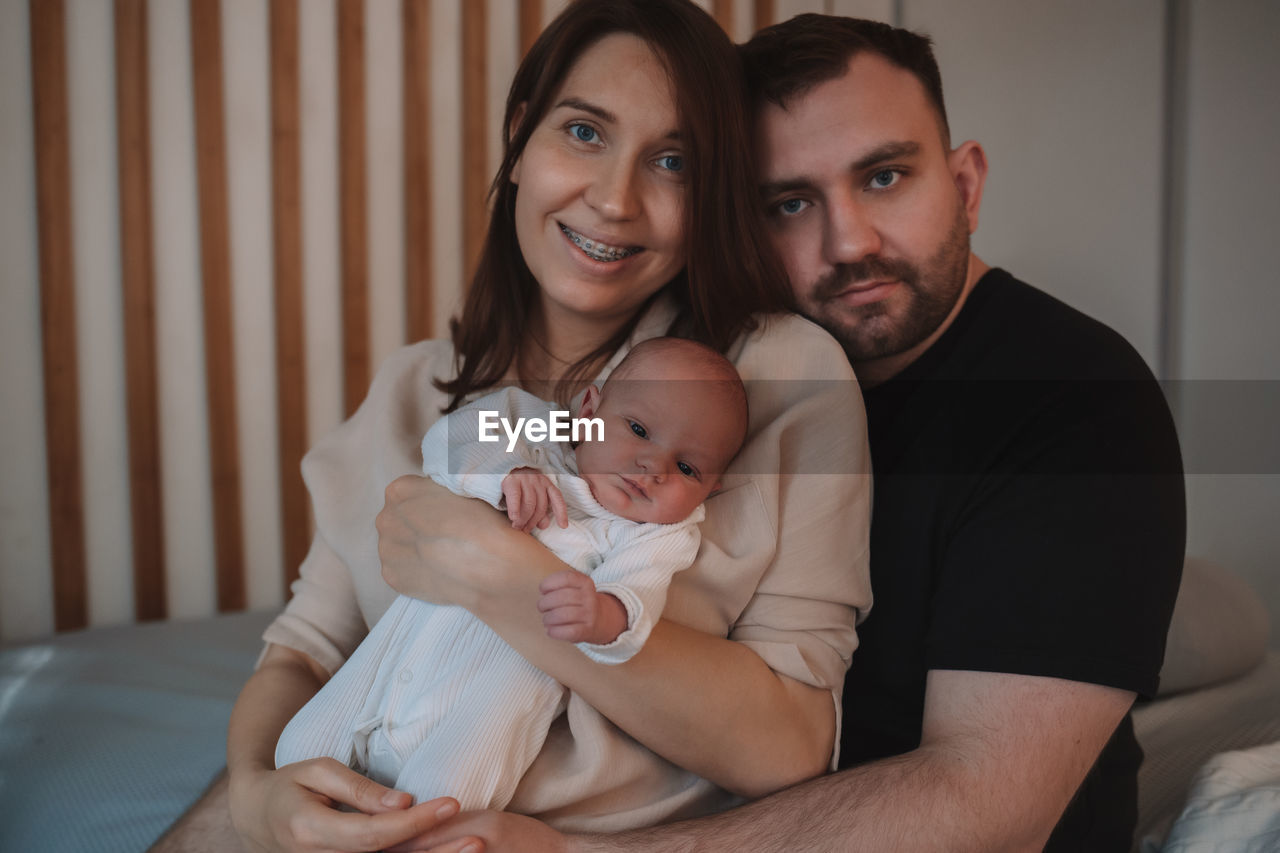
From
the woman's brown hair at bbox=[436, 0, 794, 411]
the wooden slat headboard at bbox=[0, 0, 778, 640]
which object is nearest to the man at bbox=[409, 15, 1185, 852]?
the woman's brown hair at bbox=[436, 0, 794, 411]

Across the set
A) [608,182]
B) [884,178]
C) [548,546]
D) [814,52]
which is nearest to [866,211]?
[884,178]

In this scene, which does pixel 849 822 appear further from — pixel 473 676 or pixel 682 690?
pixel 473 676

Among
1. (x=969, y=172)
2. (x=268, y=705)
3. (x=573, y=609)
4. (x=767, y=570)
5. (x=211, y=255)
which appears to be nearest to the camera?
(x=573, y=609)

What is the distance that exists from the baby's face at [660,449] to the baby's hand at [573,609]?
0.16 m

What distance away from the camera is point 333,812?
2.65ft

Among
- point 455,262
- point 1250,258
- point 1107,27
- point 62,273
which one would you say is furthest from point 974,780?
point 62,273

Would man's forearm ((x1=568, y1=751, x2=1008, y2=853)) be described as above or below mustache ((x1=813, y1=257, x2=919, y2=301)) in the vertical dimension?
below

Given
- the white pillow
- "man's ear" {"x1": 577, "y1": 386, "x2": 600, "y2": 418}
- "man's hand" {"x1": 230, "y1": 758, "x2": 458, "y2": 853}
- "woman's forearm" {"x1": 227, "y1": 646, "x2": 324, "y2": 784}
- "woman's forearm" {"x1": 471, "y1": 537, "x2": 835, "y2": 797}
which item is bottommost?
the white pillow

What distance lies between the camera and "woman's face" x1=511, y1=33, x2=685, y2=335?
104 centimetres

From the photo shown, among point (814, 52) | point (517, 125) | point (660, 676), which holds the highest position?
point (814, 52)

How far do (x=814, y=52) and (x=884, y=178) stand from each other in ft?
0.66

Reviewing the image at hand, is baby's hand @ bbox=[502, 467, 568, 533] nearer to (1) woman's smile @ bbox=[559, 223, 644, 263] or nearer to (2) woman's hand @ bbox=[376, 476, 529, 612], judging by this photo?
(2) woman's hand @ bbox=[376, 476, 529, 612]

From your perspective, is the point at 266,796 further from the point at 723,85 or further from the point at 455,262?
the point at 455,262

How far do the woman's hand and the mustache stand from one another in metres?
0.61
